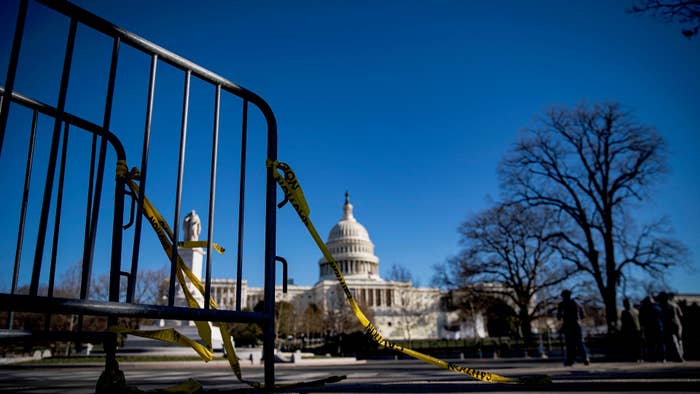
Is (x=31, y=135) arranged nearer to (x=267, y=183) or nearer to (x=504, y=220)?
(x=267, y=183)

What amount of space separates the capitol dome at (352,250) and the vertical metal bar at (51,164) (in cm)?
9915

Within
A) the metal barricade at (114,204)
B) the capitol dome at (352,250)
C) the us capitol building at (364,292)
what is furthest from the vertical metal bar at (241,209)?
the capitol dome at (352,250)

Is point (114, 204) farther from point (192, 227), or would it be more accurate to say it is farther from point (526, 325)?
point (526, 325)

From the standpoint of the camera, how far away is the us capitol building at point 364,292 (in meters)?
90.4

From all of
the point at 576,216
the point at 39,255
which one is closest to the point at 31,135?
the point at 39,255

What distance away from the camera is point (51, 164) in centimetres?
207

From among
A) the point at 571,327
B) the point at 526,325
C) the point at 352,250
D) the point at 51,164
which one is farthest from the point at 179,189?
the point at 352,250

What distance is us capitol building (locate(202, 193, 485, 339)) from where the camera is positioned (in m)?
90.4

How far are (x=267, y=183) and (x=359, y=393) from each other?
1534mm

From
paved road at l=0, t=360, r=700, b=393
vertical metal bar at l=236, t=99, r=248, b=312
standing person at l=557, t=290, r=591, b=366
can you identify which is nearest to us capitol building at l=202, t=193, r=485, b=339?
standing person at l=557, t=290, r=591, b=366

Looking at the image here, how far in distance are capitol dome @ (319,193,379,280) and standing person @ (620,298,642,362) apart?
85.7 m

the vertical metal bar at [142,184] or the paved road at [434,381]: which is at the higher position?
the vertical metal bar at [142,184]

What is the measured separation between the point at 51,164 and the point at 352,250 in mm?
104104

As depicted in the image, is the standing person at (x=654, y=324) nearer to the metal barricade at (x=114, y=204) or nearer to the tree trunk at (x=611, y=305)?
the tree trunk at (x=611, y=305)
